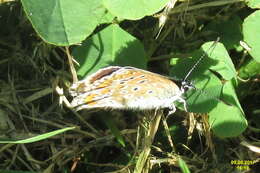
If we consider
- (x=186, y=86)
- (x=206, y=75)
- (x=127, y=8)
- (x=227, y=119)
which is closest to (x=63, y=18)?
(x=127, y=8)

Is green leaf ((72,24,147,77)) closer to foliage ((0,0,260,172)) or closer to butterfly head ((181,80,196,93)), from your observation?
foliage ((0,0,260,172))

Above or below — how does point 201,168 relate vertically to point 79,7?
below

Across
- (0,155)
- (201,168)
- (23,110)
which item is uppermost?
(23,110)

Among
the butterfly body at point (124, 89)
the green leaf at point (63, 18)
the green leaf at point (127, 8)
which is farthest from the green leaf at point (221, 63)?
the green leaf at point (63, 18)

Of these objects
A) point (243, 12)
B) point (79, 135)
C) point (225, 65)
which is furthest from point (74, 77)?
point (243, 12)

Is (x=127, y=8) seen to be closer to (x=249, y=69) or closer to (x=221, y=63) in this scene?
(x=221, y=63)

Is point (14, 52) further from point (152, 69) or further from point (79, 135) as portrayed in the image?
point (152, 69)

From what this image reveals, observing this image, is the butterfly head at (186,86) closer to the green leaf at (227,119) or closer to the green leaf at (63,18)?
the green leaf at (227,119)
